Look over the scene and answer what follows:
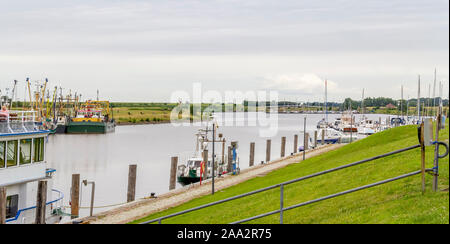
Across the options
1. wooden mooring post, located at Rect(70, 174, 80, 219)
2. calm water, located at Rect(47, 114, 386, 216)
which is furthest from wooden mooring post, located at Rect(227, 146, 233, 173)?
wooden mooring post, located at Rect(70, 174, 80, 219)

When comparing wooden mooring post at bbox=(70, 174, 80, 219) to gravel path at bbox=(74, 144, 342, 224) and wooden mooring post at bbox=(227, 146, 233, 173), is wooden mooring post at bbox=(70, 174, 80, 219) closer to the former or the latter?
gravel path at bbox=(74, 144, 342, 224)

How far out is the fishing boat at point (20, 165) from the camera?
2511 cm

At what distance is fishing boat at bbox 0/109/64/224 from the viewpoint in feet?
82.4

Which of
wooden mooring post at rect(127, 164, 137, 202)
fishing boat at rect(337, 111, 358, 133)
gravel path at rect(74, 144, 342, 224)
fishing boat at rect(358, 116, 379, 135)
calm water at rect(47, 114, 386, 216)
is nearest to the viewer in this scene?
gravel path at rect(74, 144, 342, 224)

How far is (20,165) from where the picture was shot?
26.0 metres

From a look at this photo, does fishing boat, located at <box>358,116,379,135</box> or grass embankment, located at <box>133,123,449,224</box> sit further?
fishing boat, located at <box>358,116,379,135</box>

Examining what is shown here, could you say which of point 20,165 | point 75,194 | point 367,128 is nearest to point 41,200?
point 20,165

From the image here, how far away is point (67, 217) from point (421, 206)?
26876 mm

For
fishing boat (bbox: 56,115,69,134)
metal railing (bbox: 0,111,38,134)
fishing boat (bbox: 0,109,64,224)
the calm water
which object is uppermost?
metal railing (bbox: 0,111,38,134)

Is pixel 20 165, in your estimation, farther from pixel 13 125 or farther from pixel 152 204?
pixel 152 204

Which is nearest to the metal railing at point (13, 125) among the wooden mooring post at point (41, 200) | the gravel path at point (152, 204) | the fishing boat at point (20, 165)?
the fishing boat at point (20, 165)

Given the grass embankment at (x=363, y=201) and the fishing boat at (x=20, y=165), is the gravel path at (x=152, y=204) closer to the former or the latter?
the fishing boat at (x=20, y=165)
